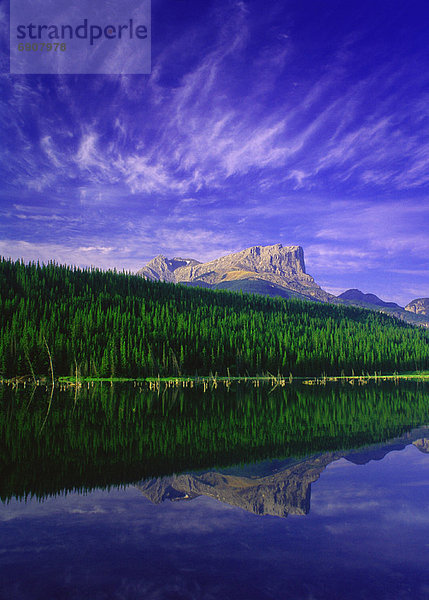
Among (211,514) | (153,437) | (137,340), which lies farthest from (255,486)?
(137,340)

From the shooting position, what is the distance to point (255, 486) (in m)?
20.2

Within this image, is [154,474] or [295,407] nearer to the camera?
[154,474]

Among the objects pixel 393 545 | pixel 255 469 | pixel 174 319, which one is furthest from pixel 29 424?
pixel 174 319

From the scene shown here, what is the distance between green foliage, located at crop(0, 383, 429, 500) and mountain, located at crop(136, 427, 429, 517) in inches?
60.2

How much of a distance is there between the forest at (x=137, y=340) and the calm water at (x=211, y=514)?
93799mm

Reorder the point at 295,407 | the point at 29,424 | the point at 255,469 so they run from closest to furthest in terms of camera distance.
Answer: the point at 255,469 → the point at 29,424 → the point at 295,407

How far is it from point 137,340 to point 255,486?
127942mm

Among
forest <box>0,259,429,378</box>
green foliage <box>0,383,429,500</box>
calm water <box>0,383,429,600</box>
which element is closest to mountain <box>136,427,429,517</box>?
calm water <box>0,383,429,600</box>

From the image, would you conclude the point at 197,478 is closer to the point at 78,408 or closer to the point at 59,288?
the point at 78,408

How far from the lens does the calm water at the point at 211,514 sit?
1153cm

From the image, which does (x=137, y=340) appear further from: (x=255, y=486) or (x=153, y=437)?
(x=255, y=486)

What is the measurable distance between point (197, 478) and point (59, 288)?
175752mm

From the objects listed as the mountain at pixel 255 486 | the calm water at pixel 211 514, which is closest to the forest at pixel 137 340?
the calm water at pixel 211 514

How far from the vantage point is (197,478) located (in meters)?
21.6
